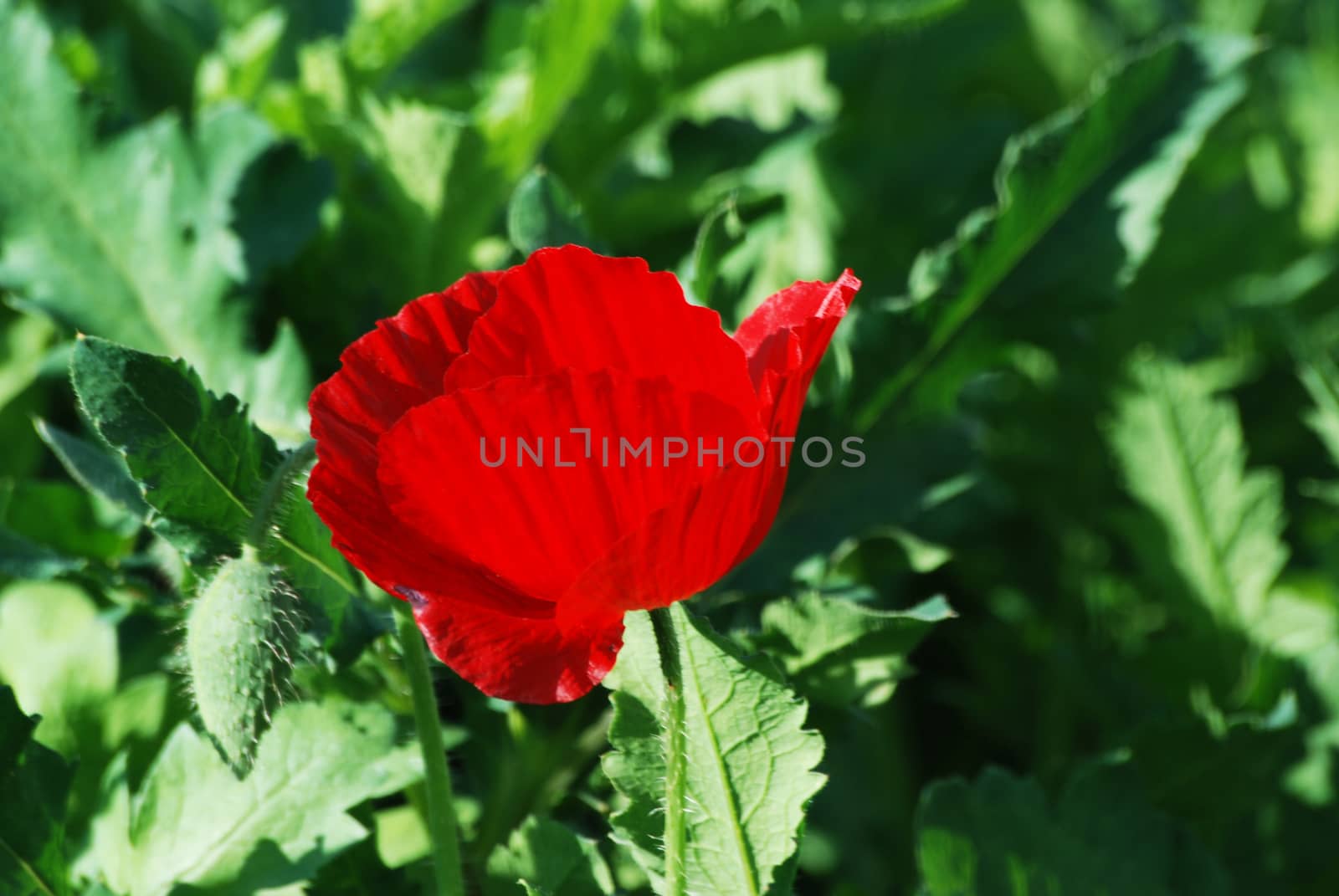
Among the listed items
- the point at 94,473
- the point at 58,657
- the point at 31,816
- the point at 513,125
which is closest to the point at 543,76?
the point at 513,125

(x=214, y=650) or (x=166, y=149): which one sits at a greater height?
(x=166, y=149)

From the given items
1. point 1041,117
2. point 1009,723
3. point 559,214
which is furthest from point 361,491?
point 1041,117

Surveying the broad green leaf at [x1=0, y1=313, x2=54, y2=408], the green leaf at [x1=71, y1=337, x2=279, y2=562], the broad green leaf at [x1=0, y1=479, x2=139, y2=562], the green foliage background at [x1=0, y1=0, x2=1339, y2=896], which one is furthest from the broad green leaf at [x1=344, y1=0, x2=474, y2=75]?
the green leaf at [x1=71, y1=337, x2=279, y2=562]

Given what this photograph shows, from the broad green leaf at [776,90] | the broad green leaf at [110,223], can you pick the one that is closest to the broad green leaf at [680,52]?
the broad green leaf at [776,90]

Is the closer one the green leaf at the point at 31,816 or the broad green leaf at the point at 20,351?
the green leaf at the point at 31,816

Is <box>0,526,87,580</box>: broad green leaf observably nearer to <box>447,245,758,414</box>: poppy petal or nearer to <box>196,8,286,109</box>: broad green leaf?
<box>447,245,758,414</box>: poppy petal

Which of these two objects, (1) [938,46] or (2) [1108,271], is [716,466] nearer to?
(2) [1108,271]

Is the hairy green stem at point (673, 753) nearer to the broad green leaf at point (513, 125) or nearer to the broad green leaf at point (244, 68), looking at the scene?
the broad green leaf at point (513, 125)
